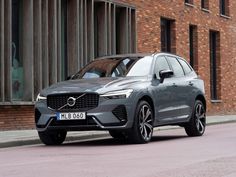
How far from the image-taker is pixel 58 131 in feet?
44.9

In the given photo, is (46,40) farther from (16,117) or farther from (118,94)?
(118,94)

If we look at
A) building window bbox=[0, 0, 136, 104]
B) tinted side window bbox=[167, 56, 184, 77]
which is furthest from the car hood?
building window bbox=[0, 0, 136, 104]

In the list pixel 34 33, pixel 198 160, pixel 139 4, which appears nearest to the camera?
pixel 198 160

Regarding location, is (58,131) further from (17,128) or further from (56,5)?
(56,5)

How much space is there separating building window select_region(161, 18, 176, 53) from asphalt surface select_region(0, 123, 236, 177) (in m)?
14.7

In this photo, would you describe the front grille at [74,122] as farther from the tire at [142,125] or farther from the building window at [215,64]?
the building window at [215,64]

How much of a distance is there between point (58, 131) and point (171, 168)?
503 centimetres

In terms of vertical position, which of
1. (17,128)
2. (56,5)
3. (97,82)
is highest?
(56,5)

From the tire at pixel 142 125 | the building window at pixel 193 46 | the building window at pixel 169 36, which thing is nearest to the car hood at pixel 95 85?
the tire at pixel 142 125

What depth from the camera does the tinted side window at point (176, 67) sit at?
15344 mm

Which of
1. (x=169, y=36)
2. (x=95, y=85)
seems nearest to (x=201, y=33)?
(x=169, y=36)

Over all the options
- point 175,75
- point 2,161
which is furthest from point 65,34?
point 2,161

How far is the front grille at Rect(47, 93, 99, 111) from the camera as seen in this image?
1282 centimetres

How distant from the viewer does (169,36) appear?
→ 29.0 metres
